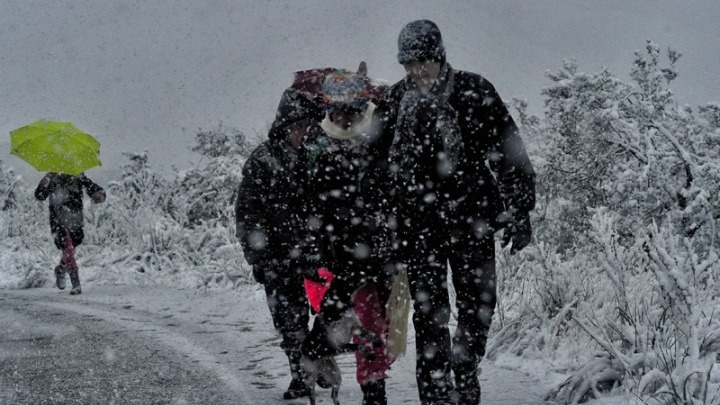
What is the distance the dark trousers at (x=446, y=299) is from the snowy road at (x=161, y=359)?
469mm

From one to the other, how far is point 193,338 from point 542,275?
3.06 meters

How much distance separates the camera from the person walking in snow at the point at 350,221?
3.20 metres

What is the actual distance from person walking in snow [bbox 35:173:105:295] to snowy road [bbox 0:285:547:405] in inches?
43.1

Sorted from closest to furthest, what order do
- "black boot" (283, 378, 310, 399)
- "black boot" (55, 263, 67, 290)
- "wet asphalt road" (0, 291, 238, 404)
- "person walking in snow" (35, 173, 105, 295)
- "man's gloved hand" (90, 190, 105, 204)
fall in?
"black boot" (283, 378, 310, 399) → "wet asphalt road" (0, 291, 238, 404) → "man's gloved hand" (90, 190, 105, 204) → "person walking in snow" (35, 173, 105, 295) → "black boot" (55, 263, 67, 290)

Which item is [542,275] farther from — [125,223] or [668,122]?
[668,122]

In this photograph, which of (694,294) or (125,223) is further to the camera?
(125,223)

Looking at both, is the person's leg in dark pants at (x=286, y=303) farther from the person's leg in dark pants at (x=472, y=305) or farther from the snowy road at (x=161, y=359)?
the person's leg in dark pants at (x=472, y=305)

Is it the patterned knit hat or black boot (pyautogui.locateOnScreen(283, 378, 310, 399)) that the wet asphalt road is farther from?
the patterned knit hat

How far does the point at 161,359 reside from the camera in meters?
5.03

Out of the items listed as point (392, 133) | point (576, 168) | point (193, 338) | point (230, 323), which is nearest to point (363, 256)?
point (392, 133)

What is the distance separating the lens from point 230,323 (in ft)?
22.5

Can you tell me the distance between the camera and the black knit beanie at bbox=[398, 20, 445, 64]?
10.2 feet

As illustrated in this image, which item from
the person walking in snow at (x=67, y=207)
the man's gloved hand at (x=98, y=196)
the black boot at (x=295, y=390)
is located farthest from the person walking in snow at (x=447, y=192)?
the person walking in snow at (x=67, y=207)

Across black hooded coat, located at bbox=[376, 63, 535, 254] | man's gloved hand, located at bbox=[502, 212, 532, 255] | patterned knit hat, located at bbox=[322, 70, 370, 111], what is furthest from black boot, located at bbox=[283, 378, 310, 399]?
patterned knit hat, located at bbox=[322, 70, 370, 111]
